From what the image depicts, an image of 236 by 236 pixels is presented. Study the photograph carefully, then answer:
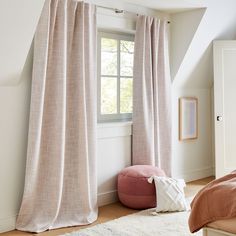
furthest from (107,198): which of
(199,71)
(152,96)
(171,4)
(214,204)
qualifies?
(171,4)

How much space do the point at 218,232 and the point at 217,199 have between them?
0.23m

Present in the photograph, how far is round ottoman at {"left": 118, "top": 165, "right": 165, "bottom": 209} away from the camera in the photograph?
11.5ft

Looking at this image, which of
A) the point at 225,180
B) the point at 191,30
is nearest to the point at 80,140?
the point at 225,180

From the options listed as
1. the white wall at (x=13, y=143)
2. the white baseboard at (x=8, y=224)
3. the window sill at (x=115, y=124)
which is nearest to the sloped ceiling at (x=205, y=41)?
the window sill at (x=115, y=124)

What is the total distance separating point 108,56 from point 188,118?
1513 millimetres

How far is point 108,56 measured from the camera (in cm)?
396

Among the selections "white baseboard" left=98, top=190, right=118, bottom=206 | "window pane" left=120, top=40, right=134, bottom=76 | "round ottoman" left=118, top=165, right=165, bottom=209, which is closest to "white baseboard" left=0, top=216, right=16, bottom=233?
"white baseboard" left=98, top=190, right=118, bottom=206

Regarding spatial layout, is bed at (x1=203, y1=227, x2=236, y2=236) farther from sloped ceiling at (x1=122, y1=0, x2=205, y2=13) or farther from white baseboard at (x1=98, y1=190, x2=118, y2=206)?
sloped ceiling at (x1=122, y1=0, x2=205, y2=13)

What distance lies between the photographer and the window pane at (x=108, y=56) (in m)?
3.90

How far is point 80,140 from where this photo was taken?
10.8 feet

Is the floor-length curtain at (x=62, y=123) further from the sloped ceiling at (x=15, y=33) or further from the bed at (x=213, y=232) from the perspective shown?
the bed at (x=213, y=232)

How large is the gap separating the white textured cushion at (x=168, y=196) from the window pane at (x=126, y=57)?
1361 millimetres

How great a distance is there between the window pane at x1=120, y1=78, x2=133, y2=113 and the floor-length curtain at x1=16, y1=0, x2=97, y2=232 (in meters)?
0.76

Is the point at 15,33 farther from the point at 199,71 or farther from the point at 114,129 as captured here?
the point at 199,71
